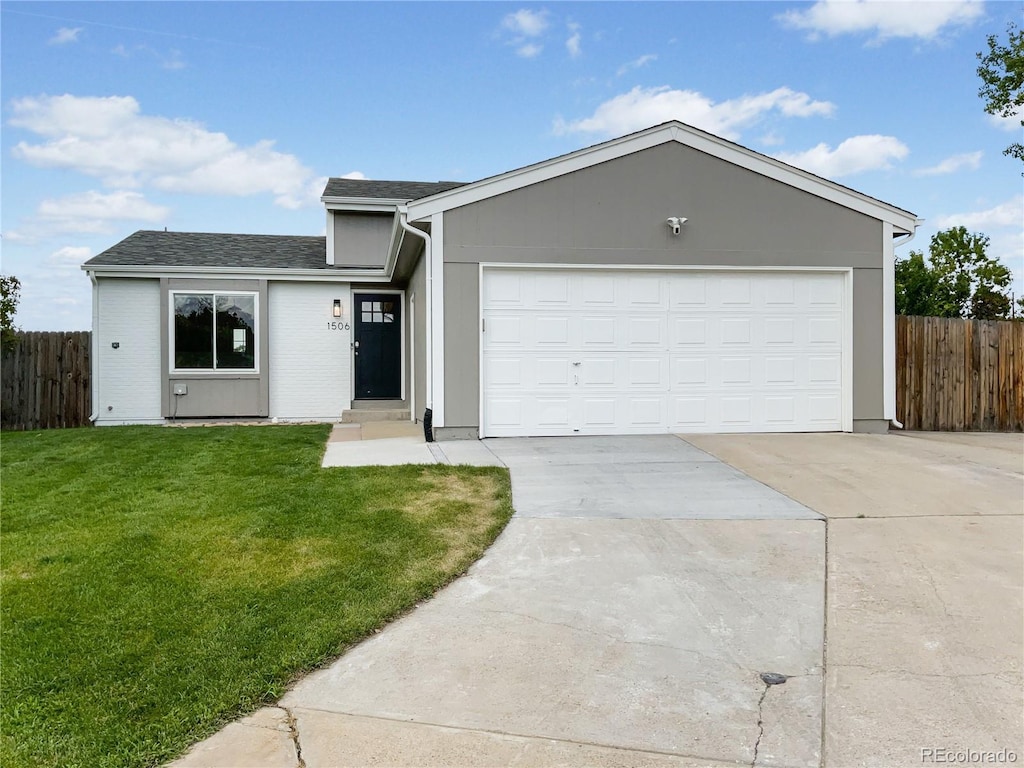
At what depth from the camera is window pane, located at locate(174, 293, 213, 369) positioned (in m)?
12.5

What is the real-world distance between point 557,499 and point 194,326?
9498 millimetres

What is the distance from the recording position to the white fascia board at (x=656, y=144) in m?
8.60

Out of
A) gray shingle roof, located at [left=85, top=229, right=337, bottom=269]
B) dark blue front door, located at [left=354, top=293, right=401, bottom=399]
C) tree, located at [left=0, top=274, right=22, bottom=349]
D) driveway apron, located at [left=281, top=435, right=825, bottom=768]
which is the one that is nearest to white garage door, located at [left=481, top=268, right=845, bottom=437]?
driveway apron, located at [left=281, top=435, right=825, bottom=768]

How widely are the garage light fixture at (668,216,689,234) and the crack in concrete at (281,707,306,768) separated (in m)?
7.73

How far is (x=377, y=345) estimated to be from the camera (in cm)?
1348

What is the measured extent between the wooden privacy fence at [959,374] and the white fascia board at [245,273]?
8942 millimetres

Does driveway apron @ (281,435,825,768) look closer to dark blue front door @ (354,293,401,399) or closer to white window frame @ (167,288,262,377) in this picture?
dark blue front door @ (354,293,401,399)

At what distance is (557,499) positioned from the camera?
569cm

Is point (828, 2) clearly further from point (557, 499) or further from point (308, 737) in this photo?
point (308, 737)

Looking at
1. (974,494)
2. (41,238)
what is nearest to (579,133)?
(41,238)

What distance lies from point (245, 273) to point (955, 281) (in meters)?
16.0

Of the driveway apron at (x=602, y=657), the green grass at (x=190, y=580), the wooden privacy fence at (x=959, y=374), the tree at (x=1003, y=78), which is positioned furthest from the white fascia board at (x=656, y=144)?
the tree at (x=1003, y=78)

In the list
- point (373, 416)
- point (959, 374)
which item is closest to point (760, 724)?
point (959, 374)

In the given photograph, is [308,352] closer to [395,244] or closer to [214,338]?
[214,338]
